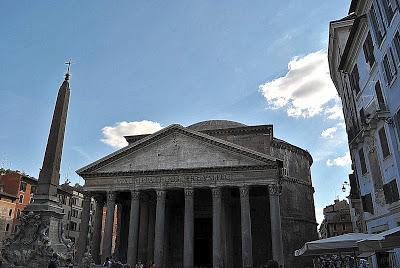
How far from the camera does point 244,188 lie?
71.9 ft

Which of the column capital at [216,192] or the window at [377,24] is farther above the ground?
the window at [377,24]

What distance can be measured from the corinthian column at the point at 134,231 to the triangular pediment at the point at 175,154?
198 centimetres

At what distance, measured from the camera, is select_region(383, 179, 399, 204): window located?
37.7ft

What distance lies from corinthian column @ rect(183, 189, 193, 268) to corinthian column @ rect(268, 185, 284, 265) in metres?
4.80

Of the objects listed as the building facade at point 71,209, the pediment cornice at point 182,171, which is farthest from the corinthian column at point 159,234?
the building facade at point 71,209

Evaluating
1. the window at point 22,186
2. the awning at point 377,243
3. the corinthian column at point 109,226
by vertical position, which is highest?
the window at point 22,186

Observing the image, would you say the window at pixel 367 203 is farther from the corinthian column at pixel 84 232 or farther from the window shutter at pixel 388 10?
the corinthian column at pixel 84 232

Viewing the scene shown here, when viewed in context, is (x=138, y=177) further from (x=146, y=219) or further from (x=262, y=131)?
(x=262, y=131)

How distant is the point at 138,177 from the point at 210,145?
5.22 meters

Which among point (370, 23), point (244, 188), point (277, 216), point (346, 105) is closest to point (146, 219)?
point (244, 188)

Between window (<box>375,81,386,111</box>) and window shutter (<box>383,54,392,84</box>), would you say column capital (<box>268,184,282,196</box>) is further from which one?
window shutter (<box>383,54,392,84</box>)

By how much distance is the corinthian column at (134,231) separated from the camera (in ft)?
71.2

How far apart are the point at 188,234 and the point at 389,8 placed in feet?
51.8

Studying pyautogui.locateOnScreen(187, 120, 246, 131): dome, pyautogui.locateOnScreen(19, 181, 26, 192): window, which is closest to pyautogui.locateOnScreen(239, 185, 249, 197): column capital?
pyautogui.locateOnScreen(187, 120, 246, 131): dome
